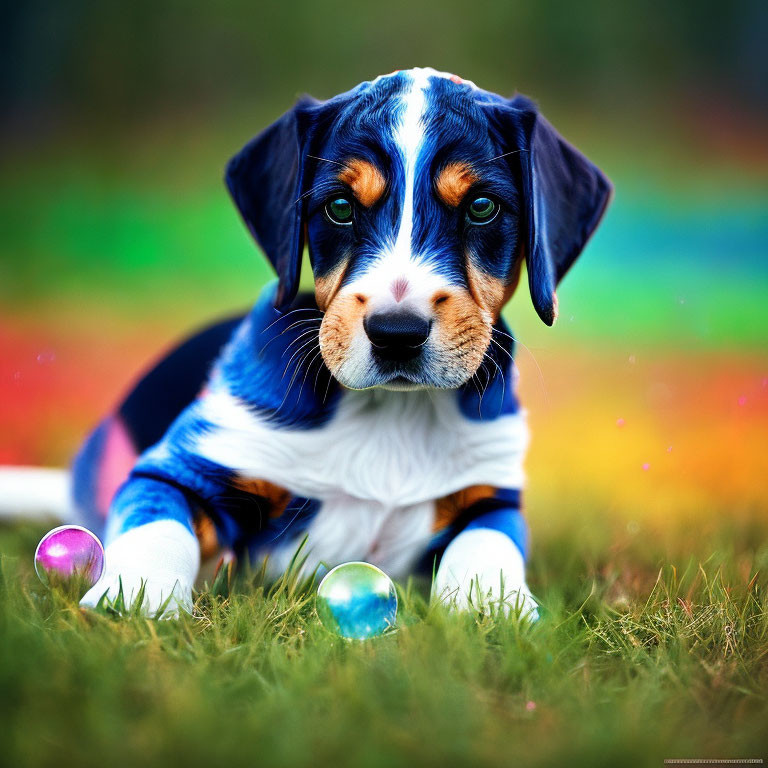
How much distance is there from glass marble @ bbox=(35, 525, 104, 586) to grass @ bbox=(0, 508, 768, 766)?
8 cm

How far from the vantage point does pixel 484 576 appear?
2.87 m

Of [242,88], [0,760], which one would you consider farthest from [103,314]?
[0,760]

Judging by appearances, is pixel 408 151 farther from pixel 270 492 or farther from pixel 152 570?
pixel 152 570

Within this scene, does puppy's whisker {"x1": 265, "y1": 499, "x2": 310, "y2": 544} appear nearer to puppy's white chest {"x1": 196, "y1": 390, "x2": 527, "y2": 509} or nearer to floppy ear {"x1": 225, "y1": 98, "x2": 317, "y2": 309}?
puppy's white chest {"x1": 196, "y1": 390, "x2": 527, "y2": 509}

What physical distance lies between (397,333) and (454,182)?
519 mm

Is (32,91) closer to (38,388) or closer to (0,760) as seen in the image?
(38,388)

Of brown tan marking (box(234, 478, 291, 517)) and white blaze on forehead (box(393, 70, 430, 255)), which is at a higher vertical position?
white blaze on forehead (box(393, 70, 430, 255))

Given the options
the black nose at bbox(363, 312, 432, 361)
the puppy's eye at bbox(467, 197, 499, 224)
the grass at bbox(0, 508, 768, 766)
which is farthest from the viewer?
the puppy's eye at bbox(467, 197, 499, 224)

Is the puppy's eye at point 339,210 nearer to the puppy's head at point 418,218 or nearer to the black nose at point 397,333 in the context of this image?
the puppy's head at point 418,218

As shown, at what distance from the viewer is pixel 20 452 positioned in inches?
205

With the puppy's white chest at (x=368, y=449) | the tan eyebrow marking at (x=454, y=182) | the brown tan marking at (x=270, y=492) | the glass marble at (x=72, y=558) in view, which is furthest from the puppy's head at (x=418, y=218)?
the glass marble at (x=72, y=558)

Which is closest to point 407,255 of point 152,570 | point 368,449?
point 368,449

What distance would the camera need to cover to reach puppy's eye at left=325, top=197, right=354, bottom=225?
110 inches

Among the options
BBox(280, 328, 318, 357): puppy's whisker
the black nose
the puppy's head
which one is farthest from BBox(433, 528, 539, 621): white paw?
BBox(280, 328, 318, 357): puppy's whisker
